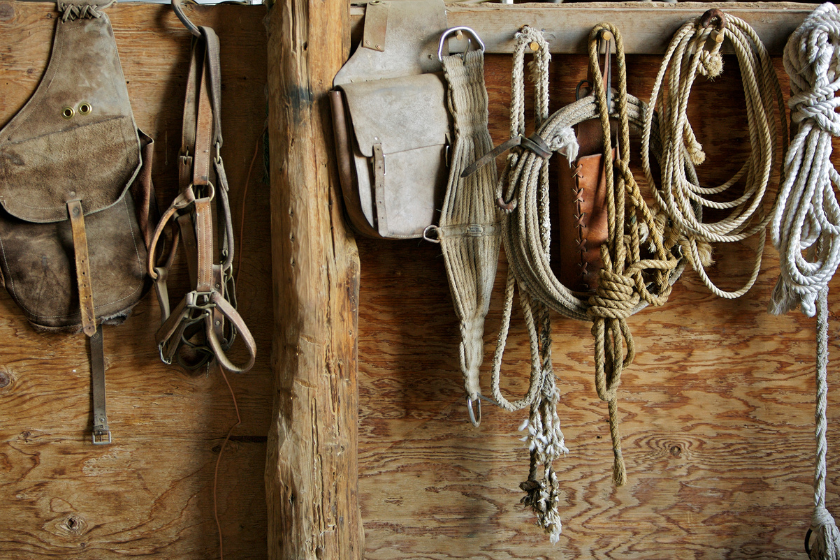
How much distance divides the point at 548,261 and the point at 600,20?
2.15 ft

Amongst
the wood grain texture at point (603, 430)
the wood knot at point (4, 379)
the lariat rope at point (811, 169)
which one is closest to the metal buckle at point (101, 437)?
the wood knot at point (4, 379)

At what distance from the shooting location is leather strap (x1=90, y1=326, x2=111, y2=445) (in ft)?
4.77

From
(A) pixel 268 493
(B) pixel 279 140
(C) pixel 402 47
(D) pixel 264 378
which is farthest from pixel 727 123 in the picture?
(A) pixel 268 493

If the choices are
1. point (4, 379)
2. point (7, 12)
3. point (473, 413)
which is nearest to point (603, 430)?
point (473, 413)

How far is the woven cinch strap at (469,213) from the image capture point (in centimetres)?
133

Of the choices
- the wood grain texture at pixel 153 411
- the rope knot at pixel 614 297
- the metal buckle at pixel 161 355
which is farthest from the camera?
the wood grain texture at pixel 153 411

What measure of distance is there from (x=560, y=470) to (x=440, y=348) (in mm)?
496

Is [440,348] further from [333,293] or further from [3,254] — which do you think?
[3,254]

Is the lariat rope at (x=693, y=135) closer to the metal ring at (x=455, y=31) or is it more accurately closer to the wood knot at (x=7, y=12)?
the metal ring at (x=455, y=31)

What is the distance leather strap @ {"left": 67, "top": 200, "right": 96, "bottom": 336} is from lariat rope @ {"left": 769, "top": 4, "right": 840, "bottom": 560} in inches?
68.6

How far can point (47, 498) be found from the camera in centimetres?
148

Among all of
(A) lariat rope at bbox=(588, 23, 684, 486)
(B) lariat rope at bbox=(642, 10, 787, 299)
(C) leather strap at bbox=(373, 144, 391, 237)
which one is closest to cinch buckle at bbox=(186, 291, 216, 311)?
(C) leather strap at bbox=(373, 144, 391, 237)

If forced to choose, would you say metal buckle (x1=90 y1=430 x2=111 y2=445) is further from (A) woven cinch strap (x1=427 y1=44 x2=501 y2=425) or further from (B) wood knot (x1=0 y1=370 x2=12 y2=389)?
(A) woven cinch strap (x1=427 y1=44 x2=501 y2=425)

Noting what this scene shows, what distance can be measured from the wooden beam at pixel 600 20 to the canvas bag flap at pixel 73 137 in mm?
668
